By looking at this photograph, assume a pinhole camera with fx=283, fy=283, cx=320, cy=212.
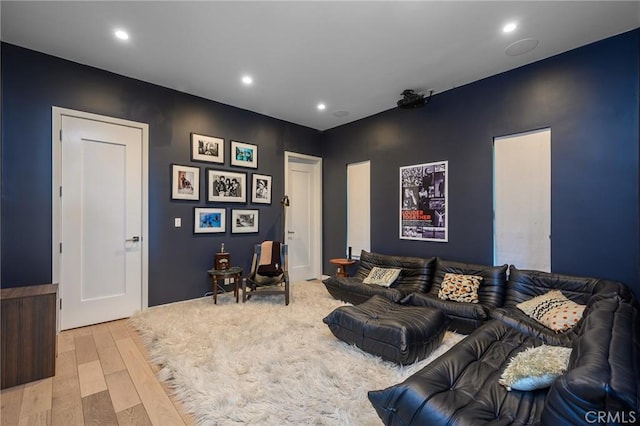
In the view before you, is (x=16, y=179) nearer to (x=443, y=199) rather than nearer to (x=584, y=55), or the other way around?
(x=443, y=199)

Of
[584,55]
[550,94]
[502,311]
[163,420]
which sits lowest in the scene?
[163,420]

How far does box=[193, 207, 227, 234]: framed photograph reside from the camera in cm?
417

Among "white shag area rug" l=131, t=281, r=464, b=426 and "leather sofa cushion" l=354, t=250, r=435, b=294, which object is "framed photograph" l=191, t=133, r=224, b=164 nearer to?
"white shag area rug" l=131, t=281, r=464, b=426

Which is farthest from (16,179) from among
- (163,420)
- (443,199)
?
(443,199)

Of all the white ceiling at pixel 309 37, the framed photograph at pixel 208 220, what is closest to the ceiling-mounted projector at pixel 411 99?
the white ceiling at pixel 309 37

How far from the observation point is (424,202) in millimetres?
4207

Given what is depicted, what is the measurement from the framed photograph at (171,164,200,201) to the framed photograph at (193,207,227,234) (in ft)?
0.73

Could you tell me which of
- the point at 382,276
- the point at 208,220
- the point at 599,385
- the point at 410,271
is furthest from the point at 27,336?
the point at 410,271

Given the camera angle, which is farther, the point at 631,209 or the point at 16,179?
the point at 16,179

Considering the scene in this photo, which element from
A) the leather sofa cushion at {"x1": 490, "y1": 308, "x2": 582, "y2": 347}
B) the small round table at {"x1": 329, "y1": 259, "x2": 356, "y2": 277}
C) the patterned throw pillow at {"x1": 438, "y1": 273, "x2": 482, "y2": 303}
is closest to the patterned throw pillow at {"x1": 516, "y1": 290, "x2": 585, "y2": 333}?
the leather sofa cushion at {"x1": 490, "y1": 308, "x2": 582, "y2": 347}

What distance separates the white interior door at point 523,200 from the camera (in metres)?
3.20

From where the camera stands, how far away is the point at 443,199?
13.1 feet

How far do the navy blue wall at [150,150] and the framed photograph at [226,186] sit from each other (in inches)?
4.4

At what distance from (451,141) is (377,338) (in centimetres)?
289
